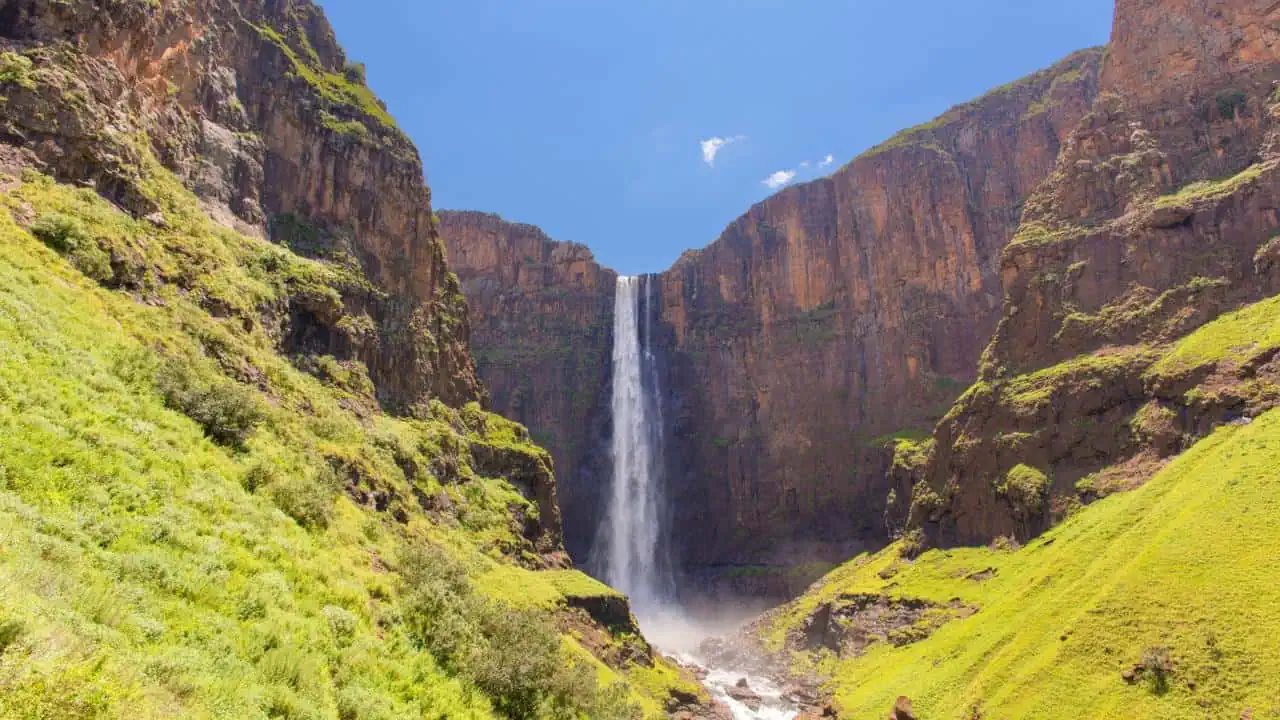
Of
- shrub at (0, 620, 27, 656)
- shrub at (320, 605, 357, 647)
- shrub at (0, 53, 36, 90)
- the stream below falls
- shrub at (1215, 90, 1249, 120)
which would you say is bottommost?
the stream below falls

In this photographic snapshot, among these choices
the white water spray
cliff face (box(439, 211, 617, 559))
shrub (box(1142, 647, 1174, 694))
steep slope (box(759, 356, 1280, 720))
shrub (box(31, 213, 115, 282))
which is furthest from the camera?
cliff face (box(439, 211, 617, 559))

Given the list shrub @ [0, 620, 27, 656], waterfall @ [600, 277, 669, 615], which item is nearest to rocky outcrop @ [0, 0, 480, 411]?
shrub @ [0, 620, 27, 656]

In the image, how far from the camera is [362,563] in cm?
2438

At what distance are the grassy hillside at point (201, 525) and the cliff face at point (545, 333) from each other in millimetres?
68357

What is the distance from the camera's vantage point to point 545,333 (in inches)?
4781

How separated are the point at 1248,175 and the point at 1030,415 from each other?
27.2 metres

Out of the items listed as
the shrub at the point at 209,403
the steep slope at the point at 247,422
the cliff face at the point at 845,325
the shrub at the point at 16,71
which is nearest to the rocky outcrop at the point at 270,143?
the shrub at the point at 16,71

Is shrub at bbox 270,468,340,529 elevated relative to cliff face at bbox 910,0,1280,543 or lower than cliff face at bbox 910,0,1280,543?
lower

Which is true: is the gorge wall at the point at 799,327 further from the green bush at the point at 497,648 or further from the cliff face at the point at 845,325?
the green bush at the point at 497,648

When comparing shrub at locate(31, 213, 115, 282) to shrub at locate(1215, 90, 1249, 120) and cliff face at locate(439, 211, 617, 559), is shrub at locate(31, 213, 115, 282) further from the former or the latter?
shrub at locate(1215, 90, 1249, 120)

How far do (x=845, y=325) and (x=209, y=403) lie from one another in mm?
97635

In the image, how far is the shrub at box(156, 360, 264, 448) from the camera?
77.6 ft

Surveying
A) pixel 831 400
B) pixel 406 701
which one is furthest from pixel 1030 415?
pixel 406 701

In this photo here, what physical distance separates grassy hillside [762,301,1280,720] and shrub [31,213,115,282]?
44.2 metres
